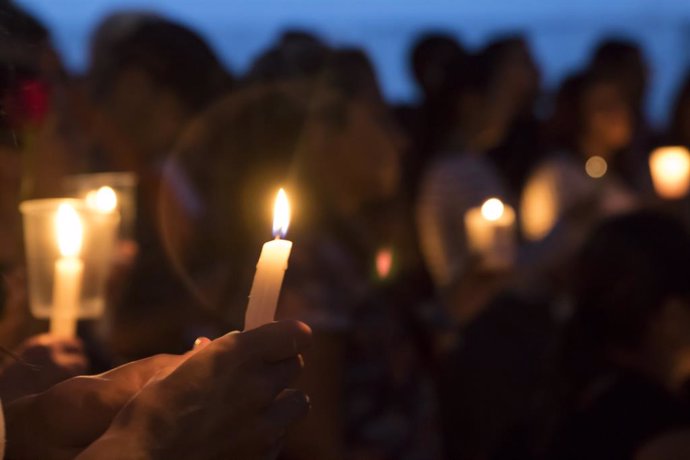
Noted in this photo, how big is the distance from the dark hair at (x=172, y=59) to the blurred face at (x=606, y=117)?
196cm

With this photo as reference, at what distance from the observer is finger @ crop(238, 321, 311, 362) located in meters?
0.99

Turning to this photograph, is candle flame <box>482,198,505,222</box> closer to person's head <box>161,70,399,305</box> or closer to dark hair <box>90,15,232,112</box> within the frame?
person's head <box>161,70,399,305</box>

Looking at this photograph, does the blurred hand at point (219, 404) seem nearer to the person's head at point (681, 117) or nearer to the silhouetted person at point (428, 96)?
the silhouetted person at point (428, 96)

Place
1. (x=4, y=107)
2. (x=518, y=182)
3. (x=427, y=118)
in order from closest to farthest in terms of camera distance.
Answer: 1. (x=4, y=107)
2. (x=427, y=118)
3. (x=518, y=182)

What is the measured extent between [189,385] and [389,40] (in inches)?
248

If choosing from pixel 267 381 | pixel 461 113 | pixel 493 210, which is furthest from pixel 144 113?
pixel 267 381

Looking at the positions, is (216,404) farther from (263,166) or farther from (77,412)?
(263,166)

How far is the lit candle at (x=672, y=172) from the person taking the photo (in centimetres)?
400

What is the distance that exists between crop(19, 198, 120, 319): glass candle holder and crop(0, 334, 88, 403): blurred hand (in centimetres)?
53

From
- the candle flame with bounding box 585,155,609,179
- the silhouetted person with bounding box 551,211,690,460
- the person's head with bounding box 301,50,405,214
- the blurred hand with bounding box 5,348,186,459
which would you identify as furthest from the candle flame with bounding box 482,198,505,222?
the blurred hand with bounding box 5,348,186,459

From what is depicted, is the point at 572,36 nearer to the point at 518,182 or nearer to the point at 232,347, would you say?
the point at 518,182

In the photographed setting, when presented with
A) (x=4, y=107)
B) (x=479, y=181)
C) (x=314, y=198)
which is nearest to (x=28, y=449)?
(x=4, y=107)

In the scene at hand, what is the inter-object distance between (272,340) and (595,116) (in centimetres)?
411

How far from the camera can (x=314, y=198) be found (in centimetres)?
311
